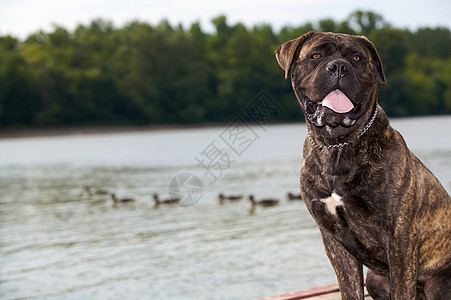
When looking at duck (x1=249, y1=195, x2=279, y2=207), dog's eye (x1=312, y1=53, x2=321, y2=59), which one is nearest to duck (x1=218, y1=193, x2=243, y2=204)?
duck (x1=249, y1=195, x2=279, y2=207)

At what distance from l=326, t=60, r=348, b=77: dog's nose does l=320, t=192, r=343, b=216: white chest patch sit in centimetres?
71

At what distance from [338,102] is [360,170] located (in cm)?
42

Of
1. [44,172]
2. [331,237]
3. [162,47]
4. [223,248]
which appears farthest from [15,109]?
[331,237]

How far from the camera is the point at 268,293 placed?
943cm

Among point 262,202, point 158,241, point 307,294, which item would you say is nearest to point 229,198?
point 262,202

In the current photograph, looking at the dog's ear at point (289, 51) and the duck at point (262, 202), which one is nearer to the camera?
the dog's ear at point (289, 51)

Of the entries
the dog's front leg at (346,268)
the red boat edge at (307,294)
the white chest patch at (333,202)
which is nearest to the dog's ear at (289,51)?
the white chest patch at (333,202)

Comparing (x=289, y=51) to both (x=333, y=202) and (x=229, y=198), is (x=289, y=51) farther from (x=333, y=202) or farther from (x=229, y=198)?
(x=229, y=198)

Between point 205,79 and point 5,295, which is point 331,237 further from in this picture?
point 205,79

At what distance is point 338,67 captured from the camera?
3.48 metres

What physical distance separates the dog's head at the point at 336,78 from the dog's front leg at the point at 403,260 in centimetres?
71

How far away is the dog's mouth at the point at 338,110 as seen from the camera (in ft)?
11.7

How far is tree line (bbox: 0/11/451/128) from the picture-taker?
8225 cm

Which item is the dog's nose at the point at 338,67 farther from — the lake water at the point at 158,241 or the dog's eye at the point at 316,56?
the lake water at the point at 158,241
